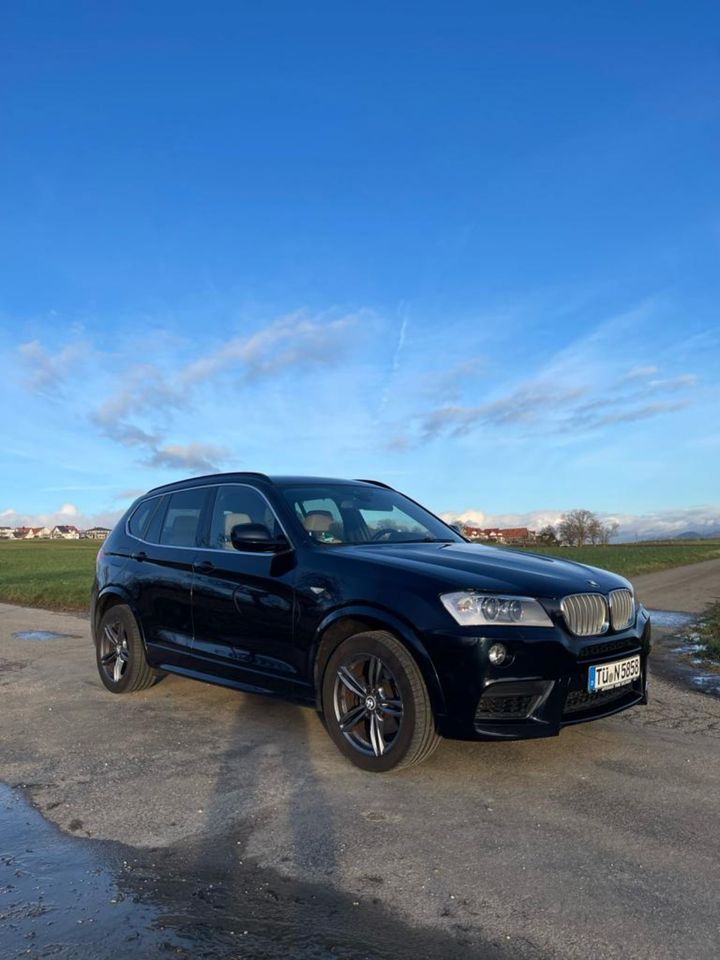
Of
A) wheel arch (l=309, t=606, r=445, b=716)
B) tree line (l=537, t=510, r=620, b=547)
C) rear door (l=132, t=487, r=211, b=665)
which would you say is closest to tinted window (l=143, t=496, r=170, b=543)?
rear door (l=132, t=487, r=211, b=665)

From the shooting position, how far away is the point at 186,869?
3.16 m

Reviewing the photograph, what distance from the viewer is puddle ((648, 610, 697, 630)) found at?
11.6 metres

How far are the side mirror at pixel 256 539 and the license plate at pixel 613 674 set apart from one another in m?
2.05

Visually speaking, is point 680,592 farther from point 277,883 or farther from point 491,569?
point 277,883

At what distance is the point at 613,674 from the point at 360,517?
2113 mm

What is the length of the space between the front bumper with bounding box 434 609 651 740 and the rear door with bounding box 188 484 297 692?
1201 mm

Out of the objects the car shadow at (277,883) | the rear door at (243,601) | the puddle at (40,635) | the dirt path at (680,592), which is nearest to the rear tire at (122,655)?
the rear door at (243,601)

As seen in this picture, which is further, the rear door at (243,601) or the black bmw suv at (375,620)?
the rear door at (243,601)

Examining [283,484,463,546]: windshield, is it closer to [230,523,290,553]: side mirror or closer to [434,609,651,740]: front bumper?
[230,523,290,553]: side mirror

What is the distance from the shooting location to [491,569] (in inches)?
176

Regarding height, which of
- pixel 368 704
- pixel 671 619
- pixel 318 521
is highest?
pixel 318 521

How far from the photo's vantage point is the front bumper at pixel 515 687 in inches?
158

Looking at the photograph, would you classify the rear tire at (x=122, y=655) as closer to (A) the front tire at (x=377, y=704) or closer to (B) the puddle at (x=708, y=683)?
(A) the front tire at (x=377, y=704)

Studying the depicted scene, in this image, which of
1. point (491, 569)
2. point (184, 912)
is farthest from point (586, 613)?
point (184, 912)
